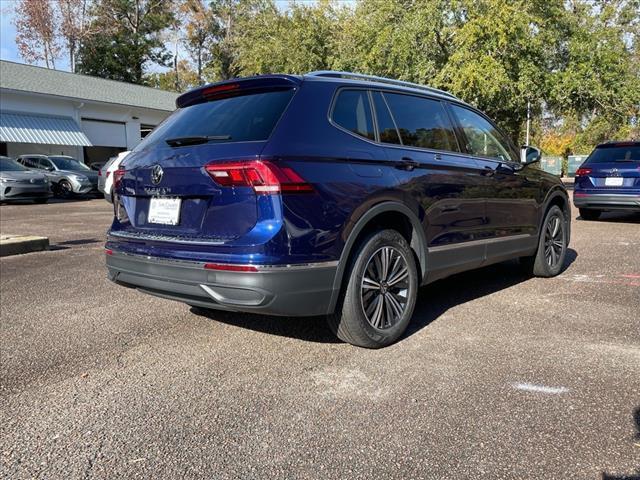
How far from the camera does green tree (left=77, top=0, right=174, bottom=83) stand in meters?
44.8

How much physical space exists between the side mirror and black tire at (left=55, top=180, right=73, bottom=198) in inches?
723

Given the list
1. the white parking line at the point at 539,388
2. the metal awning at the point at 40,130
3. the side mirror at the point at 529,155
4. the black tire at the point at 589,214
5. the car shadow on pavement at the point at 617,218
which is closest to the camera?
the white parking line at the point at 539,388

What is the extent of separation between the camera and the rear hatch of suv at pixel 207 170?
3.27 metres

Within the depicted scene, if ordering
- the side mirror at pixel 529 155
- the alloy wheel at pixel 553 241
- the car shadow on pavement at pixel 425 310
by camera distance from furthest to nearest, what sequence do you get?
the alloy wheel at pixel 553 241, the side mirror at pixel 529 155, the car shadow on pavement at pixel 425 310

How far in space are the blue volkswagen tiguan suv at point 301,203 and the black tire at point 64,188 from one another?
17888 mm

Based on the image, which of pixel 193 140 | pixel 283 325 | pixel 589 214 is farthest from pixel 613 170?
pixel 193 140

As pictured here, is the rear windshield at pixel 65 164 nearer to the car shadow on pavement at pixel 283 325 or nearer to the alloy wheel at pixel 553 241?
the car shadow on pavement at pixel 283 325

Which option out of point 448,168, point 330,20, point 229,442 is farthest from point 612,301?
point 330,20

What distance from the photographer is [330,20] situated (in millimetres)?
28516

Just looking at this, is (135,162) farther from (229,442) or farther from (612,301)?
(612,301)

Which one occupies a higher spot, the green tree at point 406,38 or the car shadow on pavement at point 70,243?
the green tree at point 406,38

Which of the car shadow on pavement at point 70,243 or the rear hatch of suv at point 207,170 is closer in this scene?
the rear hatch of suv at point 207,170

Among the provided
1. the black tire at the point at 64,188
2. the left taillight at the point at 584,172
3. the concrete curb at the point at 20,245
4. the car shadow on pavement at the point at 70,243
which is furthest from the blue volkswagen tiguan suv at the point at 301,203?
the black tire at the point at 64,188

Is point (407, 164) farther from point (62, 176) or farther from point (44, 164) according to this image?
point (44, 164)
